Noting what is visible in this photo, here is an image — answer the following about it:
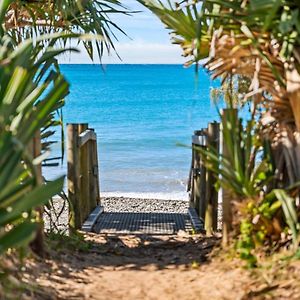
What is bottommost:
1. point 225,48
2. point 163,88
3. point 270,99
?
point 163,88

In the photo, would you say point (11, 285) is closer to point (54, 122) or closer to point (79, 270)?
point (79, 270)

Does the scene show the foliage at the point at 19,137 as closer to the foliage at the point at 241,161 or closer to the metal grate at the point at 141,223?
the foliage at the point at 241,161

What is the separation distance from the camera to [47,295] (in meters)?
3.52

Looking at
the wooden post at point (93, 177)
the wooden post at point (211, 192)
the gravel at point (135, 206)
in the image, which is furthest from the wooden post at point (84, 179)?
the gravel at point (135, 206)

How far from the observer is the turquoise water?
1912 cm

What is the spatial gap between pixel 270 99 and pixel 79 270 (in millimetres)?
1691

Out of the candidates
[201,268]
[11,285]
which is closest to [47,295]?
[11,285]

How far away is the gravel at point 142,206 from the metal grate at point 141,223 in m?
3.90

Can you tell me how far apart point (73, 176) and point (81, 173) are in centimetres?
81

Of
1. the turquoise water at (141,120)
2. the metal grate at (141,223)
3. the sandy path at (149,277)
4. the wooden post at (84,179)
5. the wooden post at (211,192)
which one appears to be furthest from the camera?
the turquoise water at (141,120)

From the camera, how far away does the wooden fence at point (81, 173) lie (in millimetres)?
6484

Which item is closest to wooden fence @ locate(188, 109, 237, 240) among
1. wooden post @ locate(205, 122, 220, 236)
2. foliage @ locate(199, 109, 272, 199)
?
wooden post @ locate(205, 122, 220, 236)

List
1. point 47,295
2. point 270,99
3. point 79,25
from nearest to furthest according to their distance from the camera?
point 47,295 < point 270,99 < point 79,25

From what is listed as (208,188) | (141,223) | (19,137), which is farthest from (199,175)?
(19,137)
